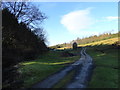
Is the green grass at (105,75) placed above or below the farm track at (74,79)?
below

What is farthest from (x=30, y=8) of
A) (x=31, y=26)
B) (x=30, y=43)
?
(x=30, y=43)

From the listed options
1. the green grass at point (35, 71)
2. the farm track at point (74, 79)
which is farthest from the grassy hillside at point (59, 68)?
the farm track at point (74, 79)

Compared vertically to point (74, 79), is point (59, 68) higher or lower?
lower

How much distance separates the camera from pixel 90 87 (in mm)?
15070

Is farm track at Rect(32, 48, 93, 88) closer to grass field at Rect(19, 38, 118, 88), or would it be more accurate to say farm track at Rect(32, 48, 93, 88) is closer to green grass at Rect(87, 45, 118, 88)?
grass field at Rect(19, 38, 118, 88)

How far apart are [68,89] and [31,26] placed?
3761cm

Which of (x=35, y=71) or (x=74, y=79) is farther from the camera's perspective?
(x=35, y=71)

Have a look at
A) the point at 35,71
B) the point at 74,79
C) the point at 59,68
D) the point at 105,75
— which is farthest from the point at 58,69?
the point at 74,79

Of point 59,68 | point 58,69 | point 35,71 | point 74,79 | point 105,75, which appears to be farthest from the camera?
point 59,68

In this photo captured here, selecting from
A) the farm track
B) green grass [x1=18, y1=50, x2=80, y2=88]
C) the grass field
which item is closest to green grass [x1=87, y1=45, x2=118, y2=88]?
the grass field

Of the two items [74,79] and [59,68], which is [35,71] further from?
[74,79]

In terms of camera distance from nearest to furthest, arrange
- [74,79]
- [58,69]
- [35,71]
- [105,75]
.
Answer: [74,79], [105,75], [35,71], [58,69]

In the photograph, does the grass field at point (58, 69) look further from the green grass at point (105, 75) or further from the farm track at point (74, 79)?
the farm track at point (74, 79)

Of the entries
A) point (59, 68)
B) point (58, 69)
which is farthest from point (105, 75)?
point (59, 68)
